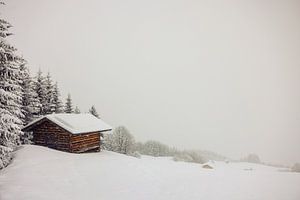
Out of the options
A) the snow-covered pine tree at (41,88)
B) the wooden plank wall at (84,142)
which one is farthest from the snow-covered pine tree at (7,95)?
the snow-covered pine tree at (41,88)

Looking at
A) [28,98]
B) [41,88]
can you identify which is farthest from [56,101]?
[28,98]

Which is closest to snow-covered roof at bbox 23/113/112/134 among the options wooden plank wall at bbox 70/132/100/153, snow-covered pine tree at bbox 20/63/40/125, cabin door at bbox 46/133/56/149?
wooden plank wall at bbox 70/132/100/153

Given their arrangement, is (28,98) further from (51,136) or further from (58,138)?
(58,138)

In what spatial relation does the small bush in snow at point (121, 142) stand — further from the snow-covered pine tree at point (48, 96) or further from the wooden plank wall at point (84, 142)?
the wooden plank wall at point (84, 142)

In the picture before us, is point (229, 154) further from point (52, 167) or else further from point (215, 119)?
point (52, 167)

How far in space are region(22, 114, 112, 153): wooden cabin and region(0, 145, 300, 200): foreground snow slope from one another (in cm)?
485

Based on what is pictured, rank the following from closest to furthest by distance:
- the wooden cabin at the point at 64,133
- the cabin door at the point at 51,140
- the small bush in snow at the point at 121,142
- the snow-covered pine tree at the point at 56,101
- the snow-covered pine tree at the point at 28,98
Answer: the wooden cabin at the point at 64,133
the cabin door at the point at 51,140
the snow-covered pine tree at the point at 28,98
the snow-covered pine tree at the point at 56,101
the small bush in snow at the point at 121,142

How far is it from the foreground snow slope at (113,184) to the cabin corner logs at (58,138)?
15.7 feet

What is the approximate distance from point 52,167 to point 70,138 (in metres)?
7.81

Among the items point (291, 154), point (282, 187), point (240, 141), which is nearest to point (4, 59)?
point (282, 187)

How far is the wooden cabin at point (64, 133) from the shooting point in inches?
990

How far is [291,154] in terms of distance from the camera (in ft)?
280

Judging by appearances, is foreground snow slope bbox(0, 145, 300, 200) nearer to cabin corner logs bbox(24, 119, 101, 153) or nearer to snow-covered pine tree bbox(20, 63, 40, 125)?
cabin corner logs bbox(24, 119, 101, 153)

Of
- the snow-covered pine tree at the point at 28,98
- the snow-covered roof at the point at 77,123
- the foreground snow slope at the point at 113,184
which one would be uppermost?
the snow-covered pine tree at the point at 28,98
